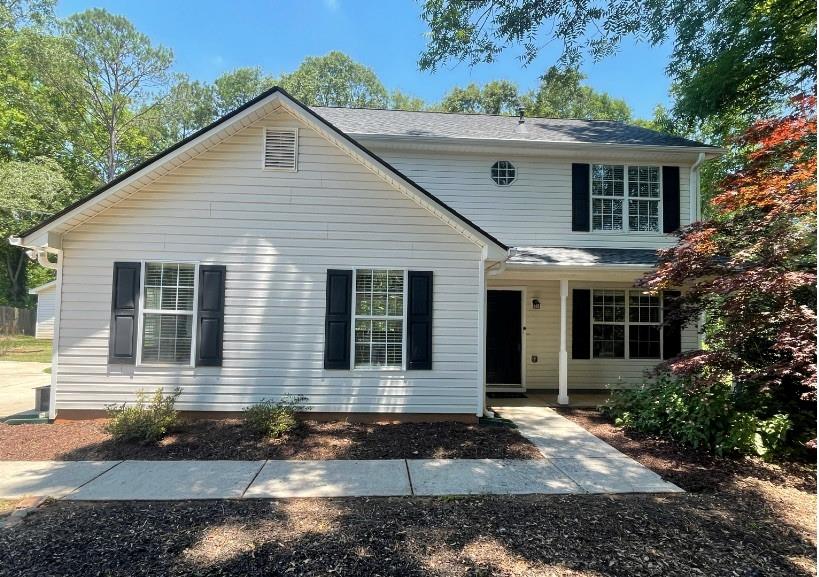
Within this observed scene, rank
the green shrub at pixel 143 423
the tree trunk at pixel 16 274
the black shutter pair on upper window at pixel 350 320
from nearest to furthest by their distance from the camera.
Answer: the green shrub at pixel 143 423, the black shutter pair on upper window at pixel 350 320, the tree trunk at pixel 16 274

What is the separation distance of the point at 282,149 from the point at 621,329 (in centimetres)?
803

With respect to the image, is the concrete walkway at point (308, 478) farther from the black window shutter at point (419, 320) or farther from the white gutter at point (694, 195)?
the white gutter at point (694, 195)

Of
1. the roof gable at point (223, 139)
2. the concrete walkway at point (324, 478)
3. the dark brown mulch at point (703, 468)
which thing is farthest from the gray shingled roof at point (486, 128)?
the concrete walkway at point (324, 478)

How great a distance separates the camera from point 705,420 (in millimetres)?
5785

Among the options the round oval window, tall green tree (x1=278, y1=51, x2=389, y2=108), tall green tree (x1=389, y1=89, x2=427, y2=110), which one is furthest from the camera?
tall green tree (x1=278, y1=51, x2=389, y2=108)

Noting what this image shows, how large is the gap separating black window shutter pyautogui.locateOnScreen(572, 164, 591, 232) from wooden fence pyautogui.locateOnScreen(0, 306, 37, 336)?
91.8 feet

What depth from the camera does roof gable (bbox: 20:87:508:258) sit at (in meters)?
6.42

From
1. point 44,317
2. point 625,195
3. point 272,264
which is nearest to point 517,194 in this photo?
point 625,195

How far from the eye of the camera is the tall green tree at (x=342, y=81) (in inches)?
1321

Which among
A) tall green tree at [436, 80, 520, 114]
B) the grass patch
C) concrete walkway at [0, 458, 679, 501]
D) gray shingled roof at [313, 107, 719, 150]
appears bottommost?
the grass patch

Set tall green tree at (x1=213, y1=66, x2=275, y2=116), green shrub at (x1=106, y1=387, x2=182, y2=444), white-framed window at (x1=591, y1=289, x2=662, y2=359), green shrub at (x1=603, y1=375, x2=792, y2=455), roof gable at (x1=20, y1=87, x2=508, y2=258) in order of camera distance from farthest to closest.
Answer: tall green tree at (x1=213, y1=66, x2=275, y2=116) → white-framed window at (x1=591, y1=289, x2=662, y2=359) → roof gable at (x1=20, y1=87, x2=508, y2=258) → green shrub at (x1=106, y1=387, x2=182, y2=444) → green shrub at (x1=603, y1=375, x2=792, y2=455)

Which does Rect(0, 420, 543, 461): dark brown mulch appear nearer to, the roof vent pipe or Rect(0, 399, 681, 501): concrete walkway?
Rect(0, 399, 681, 501): concrete walkway

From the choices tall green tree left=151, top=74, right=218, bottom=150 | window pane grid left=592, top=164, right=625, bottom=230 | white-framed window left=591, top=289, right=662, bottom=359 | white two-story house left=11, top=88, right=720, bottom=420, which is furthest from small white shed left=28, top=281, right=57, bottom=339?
window pane grid left=592, top=164, right=625, bottom=230

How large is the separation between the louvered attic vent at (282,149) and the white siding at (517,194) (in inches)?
110
